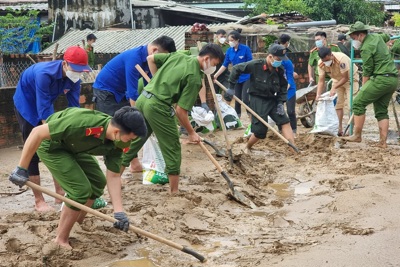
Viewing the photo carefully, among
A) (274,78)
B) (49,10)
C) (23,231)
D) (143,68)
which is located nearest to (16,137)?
(143,68)

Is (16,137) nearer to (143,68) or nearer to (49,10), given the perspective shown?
(143,68)

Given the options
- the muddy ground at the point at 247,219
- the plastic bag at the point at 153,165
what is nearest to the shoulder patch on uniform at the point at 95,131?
the muddy ground at the point at 247,219

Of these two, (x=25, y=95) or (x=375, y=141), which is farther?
(x=375, y=141)

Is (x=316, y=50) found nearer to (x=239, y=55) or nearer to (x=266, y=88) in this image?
(x=239, y=55)

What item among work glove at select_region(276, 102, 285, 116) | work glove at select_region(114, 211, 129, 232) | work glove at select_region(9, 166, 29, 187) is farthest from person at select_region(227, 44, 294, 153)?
work glove at select_region(9, 166, 29, 187)

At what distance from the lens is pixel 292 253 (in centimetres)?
538

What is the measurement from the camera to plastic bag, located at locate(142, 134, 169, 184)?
799 cm

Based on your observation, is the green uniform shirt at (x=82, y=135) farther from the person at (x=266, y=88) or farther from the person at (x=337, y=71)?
the person at (x=337, y=71)

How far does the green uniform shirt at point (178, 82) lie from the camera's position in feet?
22.8

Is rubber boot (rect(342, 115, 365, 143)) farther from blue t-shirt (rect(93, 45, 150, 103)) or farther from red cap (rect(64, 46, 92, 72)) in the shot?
red cap (rect(64, 46, 92, 72))

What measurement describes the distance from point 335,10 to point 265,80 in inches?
748

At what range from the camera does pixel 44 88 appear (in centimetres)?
655

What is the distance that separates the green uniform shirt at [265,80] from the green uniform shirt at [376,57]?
4.00 ft

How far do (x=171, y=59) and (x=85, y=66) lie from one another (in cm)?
97
